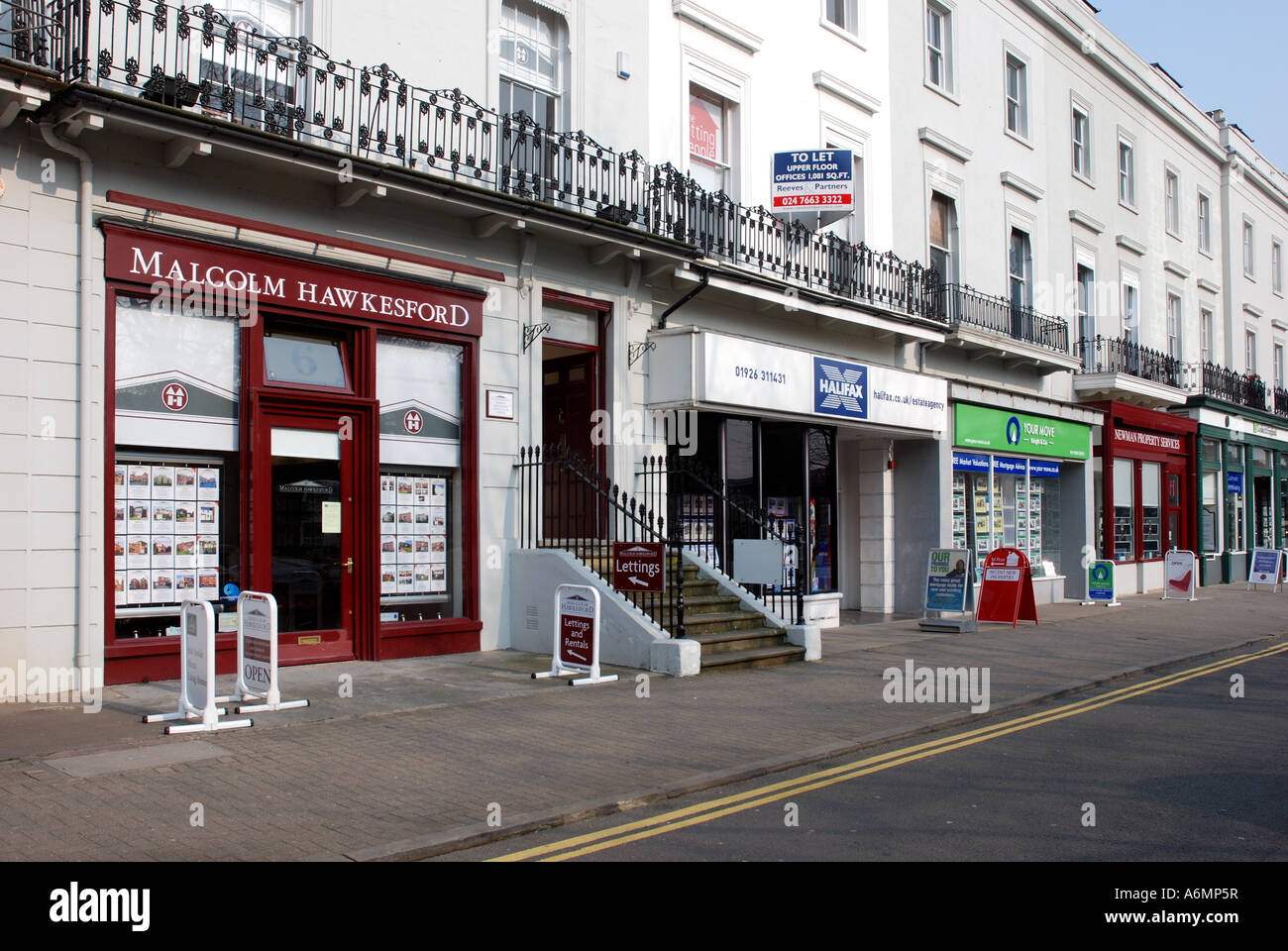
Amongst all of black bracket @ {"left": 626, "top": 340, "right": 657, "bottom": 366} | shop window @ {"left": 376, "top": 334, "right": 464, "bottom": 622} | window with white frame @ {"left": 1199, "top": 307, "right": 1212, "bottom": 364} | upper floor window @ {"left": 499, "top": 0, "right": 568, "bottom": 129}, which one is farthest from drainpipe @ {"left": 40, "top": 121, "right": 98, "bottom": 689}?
window with white frame @ {"left": 1199, "top": 307, "right": 1212, "bottom": 364}

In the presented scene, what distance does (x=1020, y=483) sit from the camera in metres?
22.2

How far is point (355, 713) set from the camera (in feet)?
28.6

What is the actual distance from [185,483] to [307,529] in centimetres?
130

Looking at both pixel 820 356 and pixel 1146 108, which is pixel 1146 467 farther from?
pixel 820 356

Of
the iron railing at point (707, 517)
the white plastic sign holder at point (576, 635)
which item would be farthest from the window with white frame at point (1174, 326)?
the white plastic sign holder at point (576, 635)

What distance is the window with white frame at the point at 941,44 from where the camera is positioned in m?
21.0

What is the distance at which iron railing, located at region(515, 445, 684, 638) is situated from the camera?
39.1ft

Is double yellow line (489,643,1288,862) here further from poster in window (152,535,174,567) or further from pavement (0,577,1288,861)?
poster in window (152,535,174,567)

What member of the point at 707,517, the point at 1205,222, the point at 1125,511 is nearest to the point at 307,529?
the point at 707,517

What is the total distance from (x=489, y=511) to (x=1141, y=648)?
846 cm

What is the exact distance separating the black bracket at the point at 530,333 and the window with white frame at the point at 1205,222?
26167mm

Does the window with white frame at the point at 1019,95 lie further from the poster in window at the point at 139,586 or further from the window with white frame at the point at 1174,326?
the poster in window at the point at 139,586

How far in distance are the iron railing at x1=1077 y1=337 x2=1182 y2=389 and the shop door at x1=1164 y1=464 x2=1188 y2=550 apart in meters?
2.21

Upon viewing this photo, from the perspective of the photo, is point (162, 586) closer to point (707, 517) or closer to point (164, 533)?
point (164, 533)
